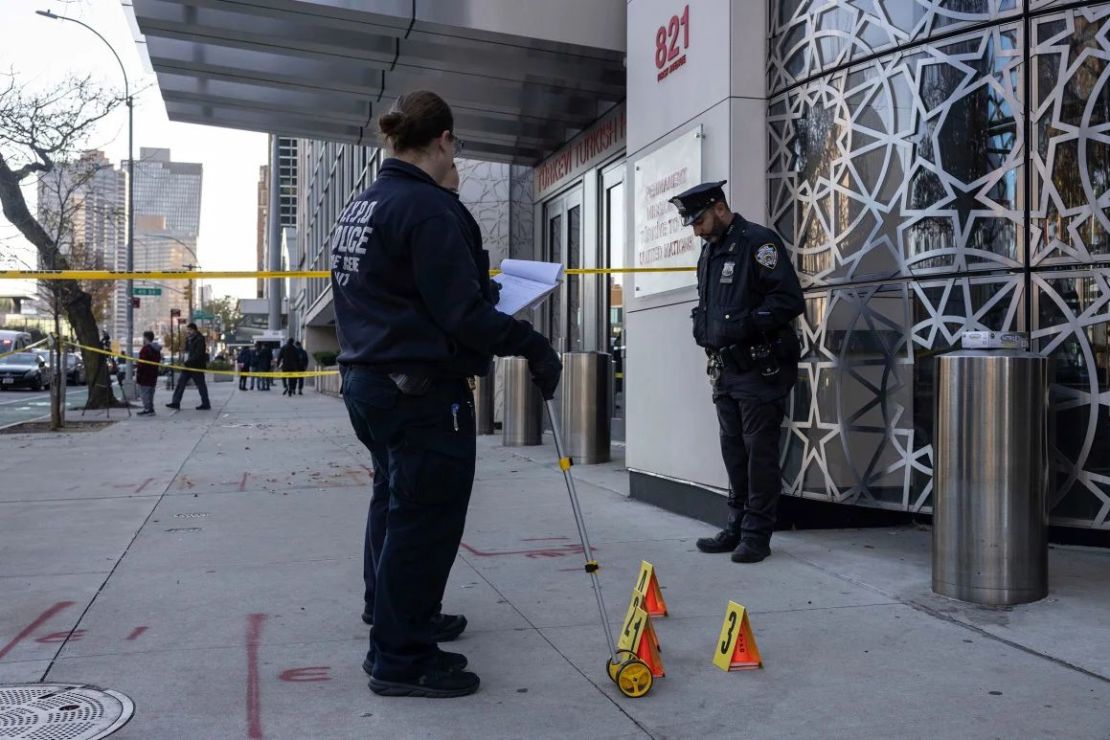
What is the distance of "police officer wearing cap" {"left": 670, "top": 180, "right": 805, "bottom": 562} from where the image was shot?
5305 millimetres

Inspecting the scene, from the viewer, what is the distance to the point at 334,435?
14906 millimetres

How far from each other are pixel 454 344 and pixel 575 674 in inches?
49.3

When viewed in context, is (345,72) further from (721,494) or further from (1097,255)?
(1097,255)

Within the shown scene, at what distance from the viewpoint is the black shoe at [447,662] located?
3.50 metres

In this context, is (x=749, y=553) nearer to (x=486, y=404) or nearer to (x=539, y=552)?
(x=539, y=552)

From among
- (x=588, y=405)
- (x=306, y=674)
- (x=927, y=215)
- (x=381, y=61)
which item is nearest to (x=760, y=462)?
(x=927, y=215)

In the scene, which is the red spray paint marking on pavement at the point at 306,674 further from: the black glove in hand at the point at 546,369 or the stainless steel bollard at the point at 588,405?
the stainless steel bollard at the point at 588,405

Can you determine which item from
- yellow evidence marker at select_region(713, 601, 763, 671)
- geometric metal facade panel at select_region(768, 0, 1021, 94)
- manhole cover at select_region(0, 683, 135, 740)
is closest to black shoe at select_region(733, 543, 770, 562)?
yellow evidence marker at select_region(713, 601, 763, 671)

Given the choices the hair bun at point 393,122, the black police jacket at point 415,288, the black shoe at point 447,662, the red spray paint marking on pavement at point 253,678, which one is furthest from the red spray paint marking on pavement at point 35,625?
the hair bun at point 393,122

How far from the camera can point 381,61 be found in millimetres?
10578

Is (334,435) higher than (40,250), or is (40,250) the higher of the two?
(40,250)

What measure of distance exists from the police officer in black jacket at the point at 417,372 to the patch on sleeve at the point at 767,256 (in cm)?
212

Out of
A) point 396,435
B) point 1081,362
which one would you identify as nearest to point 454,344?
point 396,435

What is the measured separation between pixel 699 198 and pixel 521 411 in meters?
7.55
